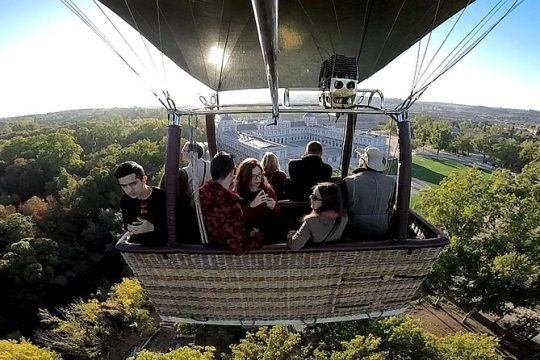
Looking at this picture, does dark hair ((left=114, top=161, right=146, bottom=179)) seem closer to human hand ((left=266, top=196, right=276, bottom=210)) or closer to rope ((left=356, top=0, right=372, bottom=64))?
human hand ((left=266, top=196, right=276, bottom=210))

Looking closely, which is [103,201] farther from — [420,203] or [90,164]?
[420,203]

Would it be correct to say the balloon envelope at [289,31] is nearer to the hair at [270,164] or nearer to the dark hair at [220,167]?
the hair at [270,164]

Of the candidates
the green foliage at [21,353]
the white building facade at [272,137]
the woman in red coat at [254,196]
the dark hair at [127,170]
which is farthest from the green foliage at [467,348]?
the green foliage at [21,353]

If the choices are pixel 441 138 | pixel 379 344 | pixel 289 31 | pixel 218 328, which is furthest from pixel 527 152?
pixel 289 31

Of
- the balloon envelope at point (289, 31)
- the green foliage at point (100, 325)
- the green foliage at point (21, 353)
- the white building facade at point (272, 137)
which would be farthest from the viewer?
the white building facade at point (272, 137)

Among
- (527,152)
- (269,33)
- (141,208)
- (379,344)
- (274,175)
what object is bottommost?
(527,152)

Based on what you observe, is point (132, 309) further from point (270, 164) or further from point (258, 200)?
point (258, 200)

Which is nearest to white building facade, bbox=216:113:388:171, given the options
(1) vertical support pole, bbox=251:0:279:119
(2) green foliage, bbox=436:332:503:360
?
(2) green foliage, bbox=436:332:503:360
